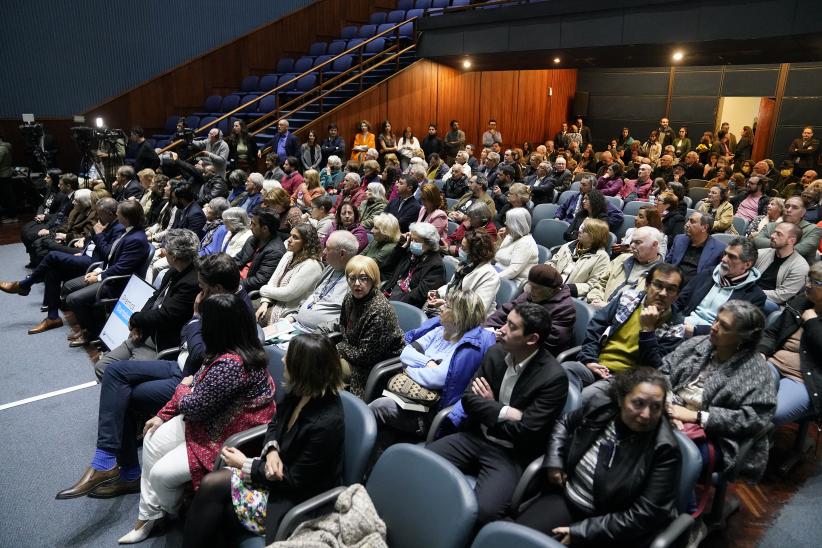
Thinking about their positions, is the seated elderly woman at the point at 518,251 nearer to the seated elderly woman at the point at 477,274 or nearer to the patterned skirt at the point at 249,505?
the seated elderly woman at the point at 477,274

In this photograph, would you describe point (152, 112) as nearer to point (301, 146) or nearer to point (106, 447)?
point (301, 146)

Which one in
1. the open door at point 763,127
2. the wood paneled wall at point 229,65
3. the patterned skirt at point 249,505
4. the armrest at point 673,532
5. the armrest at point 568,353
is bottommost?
the patterned skirt at point 249,505

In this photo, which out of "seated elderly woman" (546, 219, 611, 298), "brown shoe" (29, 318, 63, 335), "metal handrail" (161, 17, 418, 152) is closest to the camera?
"seated elderly woman" (546, 219, 611, 298)

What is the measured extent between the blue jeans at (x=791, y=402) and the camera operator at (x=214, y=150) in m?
6.81

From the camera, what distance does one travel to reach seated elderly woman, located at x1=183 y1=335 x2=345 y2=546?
199cm

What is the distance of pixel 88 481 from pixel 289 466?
4.74ft

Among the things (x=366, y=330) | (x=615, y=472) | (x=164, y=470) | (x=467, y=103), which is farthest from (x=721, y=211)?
(x=467, y=103)

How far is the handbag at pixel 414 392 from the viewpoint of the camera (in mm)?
2633

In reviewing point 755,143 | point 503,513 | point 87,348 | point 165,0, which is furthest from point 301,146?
point 755,143

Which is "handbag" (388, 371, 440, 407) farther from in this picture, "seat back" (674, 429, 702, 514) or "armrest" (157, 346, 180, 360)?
"armrest" (157, 346, 180, 360)

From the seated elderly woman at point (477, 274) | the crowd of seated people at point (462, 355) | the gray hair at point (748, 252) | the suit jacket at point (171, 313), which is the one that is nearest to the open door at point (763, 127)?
the crowd of seated people at point (462, 355)

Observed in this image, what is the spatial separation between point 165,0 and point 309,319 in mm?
10931

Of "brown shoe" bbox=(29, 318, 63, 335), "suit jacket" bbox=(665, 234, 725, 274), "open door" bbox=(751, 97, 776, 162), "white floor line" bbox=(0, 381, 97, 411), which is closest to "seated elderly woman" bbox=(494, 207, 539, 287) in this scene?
"suit jacket" bbox=(665, 234, 725, 274)

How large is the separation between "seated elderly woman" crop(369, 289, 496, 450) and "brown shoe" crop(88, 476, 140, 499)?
1288mm
